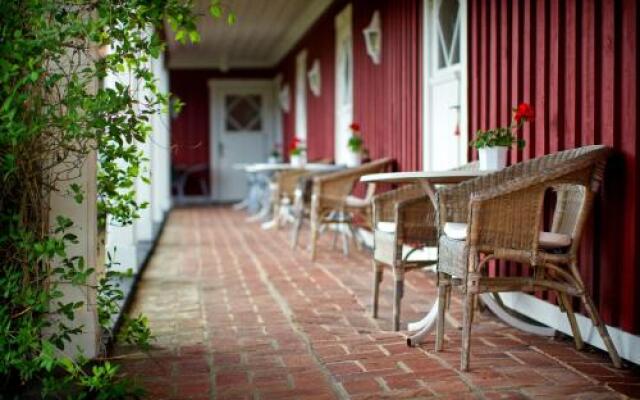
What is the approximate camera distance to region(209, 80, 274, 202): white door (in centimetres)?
1659

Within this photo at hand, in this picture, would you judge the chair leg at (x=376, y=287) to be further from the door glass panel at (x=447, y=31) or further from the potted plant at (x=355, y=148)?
the potted plant at (x=355, y=148)

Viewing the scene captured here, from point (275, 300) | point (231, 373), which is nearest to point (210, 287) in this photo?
point (275, 300)

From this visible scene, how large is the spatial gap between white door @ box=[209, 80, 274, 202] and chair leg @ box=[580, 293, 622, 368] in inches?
532

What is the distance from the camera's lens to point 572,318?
11.4 feet

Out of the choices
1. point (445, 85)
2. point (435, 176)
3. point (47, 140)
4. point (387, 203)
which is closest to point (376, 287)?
point (387, 203)

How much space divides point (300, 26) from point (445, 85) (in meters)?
6.66

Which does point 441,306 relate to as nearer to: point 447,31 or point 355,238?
point 447,31

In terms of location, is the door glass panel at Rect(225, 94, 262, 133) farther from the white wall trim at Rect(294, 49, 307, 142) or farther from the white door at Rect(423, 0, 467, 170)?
the white door at Rect(423, 0, 467, 170)

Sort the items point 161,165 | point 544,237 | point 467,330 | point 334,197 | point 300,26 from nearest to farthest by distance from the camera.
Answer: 1. point 467,330
2. point 544,237
3. point 334,197
4. point 161,165
5. point 300,26

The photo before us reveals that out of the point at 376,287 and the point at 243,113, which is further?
the point at 243,113

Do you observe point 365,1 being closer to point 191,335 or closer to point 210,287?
point 210,287

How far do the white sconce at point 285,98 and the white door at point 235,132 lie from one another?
4.22 feet

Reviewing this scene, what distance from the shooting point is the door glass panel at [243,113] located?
16.7 metres

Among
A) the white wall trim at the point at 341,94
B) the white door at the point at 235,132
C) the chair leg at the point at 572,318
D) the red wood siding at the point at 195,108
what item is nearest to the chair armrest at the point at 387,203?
the chair leg at the point at 572,318
